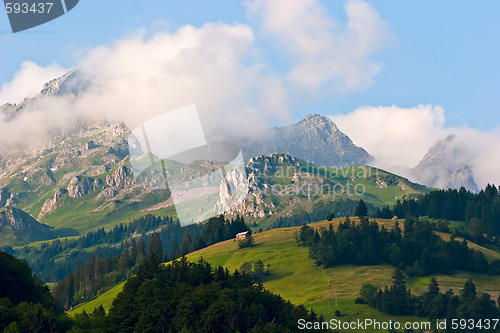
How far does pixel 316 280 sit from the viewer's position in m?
164

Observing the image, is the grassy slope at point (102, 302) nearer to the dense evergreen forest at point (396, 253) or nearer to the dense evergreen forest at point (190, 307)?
the dense evergreen forest at point (190, 307)

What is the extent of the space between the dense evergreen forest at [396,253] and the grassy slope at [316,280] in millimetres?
3942

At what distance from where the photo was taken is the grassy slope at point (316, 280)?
472ft

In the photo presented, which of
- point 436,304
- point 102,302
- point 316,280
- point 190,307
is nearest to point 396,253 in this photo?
point 316,280

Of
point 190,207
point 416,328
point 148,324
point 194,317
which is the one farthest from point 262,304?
point 416,328

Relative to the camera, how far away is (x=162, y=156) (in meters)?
A: 58.8

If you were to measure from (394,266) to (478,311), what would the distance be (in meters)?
40.6

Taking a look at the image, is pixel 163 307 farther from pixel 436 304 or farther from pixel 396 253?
pixel 396 253

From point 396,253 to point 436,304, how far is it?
41039mm

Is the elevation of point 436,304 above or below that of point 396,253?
below

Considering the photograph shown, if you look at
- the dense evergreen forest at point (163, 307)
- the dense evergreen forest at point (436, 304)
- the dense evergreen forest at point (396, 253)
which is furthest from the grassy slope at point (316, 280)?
the dense evergreen forest at point (163, 307)

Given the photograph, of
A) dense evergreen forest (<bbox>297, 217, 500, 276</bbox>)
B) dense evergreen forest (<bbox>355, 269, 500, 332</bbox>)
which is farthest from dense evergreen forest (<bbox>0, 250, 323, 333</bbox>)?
dense evergreen forest (<bbox>297, 217, 500, 276</bbox>)

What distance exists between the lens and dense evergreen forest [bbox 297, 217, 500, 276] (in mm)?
180250

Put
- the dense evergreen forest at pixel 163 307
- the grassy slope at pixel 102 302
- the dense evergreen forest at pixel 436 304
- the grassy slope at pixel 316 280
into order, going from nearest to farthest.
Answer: the dense evergreen forest at pixel 163 307 < the dense evergreen forest at pixel 436 304 < the grassy slope at pixel 316 280 < the grassy slope at pixel 102 302
